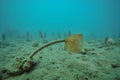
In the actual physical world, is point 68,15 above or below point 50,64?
above

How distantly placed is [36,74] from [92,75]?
5.70 feet

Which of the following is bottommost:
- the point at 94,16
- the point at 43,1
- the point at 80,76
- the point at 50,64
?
the point at 80,76

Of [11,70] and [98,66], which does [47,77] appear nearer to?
[11,70]

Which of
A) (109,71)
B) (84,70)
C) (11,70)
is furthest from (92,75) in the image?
(11,70)

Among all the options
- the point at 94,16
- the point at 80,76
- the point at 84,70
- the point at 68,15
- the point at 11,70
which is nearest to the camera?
the point at 80,76

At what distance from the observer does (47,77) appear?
4.18 m

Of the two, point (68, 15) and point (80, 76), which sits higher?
point (68, 15)

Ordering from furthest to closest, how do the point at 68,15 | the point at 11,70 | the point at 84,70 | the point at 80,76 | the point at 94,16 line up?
the point at 68,15, the point at 94,16, the point at 11,70, the point at 84,70, the point at 80,76

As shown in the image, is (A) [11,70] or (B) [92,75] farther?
(A) [11,70]

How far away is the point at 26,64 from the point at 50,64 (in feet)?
2.76

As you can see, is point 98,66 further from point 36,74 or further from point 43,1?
point 43,1

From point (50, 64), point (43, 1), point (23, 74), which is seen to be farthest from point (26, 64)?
point (43, 1)

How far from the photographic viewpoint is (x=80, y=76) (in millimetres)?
4055

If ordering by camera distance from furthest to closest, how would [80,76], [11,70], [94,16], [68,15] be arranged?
1. [68,15]
2. [94,16]
3. [11,70]
4. [80,76]
